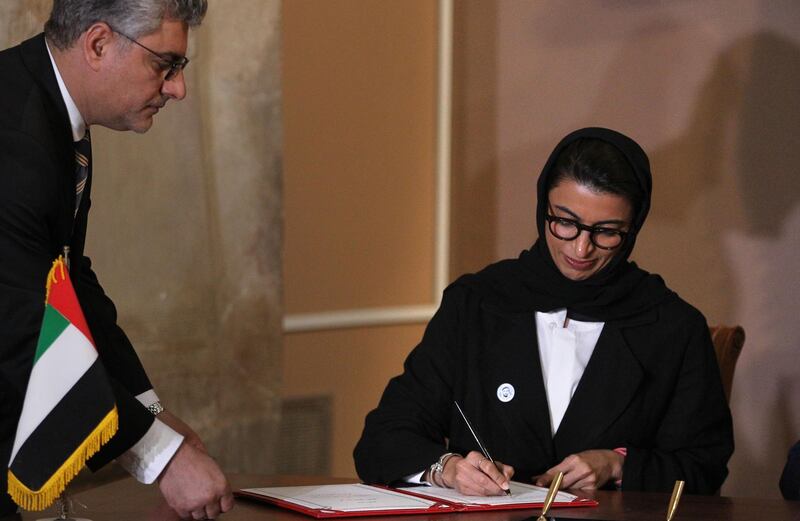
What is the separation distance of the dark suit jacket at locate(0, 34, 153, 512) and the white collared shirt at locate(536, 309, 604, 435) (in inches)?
51.3

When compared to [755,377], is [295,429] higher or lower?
lower


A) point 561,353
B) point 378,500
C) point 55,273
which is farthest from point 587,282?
point 55,273

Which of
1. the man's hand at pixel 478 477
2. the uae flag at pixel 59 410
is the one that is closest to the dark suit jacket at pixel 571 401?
the man's hand at pixel 478 477

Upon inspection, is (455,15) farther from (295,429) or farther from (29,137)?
(29,137)

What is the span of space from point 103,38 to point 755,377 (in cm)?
306

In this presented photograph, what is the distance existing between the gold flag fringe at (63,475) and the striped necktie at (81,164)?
57 cm

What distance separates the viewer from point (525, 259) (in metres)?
3.16

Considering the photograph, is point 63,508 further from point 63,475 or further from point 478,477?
point 478,477

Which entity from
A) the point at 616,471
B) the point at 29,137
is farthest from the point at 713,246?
the point at 29,137

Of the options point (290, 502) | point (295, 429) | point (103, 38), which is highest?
point (103, 38)

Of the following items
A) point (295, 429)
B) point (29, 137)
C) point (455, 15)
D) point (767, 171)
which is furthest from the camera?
point (455, 15)

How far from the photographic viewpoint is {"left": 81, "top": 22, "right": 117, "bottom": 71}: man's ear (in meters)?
2.20

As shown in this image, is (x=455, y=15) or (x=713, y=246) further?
(x=455, y=15)

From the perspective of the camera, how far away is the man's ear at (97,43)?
2.20 meters
